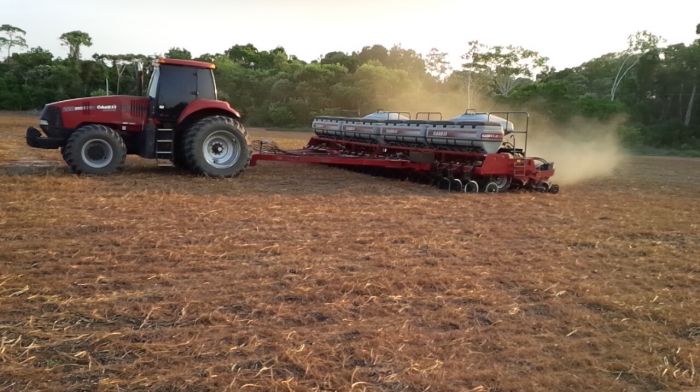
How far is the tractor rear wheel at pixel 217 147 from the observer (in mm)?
11250

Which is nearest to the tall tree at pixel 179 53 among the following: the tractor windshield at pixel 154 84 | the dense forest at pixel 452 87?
the dense forest at pixel 452 87

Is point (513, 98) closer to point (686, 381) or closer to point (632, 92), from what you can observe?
point (632, 92)

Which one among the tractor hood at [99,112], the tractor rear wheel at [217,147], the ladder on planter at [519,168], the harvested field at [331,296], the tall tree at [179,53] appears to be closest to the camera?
the harvested field at [331,296]

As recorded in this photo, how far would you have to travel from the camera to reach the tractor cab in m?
11.4

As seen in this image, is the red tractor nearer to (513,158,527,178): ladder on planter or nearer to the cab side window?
the cab side window

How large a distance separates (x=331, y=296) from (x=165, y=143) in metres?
7.51

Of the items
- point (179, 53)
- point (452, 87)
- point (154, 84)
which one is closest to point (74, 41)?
point (179, 53)

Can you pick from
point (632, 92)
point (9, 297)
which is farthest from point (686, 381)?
point (632, 92)

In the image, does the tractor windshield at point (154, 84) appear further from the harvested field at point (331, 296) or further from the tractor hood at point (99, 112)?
the harvested field at point (331, 296)

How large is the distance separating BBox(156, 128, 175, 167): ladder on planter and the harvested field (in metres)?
2.21

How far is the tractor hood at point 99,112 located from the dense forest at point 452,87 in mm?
20168

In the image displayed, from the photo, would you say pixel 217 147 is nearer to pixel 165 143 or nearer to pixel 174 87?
pixel 165 143

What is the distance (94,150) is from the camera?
35.4 feet

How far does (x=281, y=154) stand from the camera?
41.4ft
